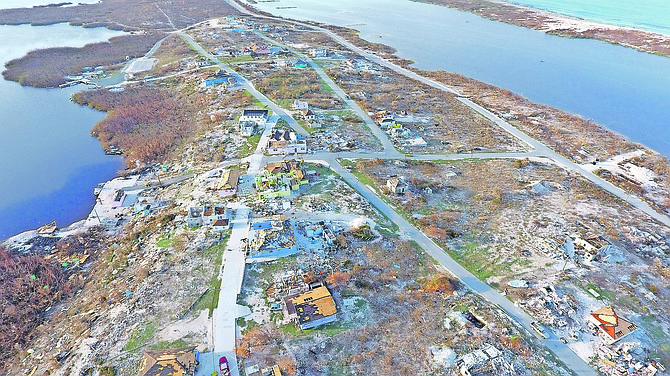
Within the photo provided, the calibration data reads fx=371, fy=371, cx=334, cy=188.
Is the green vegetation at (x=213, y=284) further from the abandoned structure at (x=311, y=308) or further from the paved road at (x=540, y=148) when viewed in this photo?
the paved road at (x=540, y=148)

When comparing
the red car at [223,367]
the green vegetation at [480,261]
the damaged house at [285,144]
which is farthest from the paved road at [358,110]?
the red car at [223,367]

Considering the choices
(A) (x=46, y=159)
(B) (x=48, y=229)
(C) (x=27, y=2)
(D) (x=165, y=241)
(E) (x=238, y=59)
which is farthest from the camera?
(C) (x=27, y=2)

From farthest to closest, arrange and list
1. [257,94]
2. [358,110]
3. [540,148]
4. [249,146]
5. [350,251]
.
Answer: [257,94] < [358,110] < [540,148] < [249,146] < [350,251]

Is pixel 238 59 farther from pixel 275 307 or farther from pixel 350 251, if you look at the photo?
pixel 275 307

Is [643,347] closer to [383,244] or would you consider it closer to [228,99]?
[383,244]

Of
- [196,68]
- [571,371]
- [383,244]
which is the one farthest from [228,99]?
[571,371]

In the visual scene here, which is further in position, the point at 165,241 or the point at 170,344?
the point at 165,241

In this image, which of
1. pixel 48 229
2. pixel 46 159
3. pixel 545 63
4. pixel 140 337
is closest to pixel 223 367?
pixel 140 337
